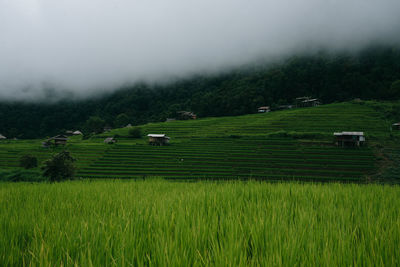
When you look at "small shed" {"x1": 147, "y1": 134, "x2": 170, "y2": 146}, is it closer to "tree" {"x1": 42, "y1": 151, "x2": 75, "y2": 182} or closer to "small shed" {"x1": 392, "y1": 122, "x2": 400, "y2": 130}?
"tree" {"x1": 42, "y1": 151, "x2": 75, "y2": 182}

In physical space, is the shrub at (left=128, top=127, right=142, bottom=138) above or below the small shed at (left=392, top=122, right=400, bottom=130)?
above

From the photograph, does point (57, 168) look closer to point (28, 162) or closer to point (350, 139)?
point (28, 162)

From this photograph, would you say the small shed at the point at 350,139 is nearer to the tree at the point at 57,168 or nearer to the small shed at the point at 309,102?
the small shed at the point at 309,102

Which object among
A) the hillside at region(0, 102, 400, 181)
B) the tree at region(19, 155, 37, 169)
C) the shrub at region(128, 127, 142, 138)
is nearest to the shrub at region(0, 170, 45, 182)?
the hillside at region(0, 102, 400, 181)

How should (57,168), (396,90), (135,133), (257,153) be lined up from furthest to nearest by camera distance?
(396,90) → (135,133) → (257,153) → (57,168)

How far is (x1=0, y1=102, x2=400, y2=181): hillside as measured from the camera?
4088cm

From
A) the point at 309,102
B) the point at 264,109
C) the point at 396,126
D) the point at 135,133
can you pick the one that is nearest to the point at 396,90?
the point at 309,102

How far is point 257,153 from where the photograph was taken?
2007 inches

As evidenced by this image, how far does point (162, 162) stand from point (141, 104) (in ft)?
450

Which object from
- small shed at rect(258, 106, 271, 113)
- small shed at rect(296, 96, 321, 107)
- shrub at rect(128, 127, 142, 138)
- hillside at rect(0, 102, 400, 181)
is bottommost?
hillside at rect(0, 102, 400, 181)

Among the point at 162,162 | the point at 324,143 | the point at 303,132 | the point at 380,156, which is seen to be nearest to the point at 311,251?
the point at 162,162

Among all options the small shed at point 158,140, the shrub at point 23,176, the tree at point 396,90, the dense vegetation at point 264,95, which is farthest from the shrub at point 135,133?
the tree at point 396,90

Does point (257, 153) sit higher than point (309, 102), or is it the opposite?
point (309, 102)

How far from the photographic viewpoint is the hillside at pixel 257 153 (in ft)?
134
